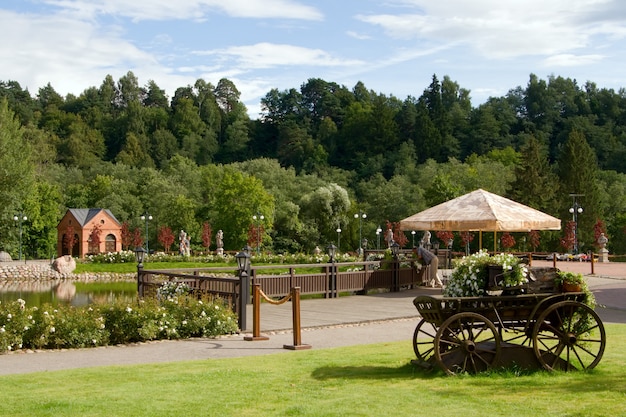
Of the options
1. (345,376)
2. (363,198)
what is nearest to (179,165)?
(363,198)

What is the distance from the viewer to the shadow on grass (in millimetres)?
8422

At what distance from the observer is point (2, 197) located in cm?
5444

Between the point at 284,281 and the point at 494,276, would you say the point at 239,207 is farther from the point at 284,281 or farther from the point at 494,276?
the point at 494,276

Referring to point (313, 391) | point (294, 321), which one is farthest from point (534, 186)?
point (313, 391)

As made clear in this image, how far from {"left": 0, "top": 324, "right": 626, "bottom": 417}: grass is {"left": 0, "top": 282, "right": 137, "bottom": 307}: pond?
18.0 m

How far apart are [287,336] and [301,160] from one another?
306 feet

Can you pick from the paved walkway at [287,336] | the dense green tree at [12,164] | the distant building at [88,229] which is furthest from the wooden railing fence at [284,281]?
the distant building at [88,229]

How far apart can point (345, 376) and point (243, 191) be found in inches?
2340

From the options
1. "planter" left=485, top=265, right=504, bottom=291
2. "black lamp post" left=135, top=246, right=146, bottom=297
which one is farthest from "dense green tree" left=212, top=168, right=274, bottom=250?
"planter" left=485, top=265, right=504, bottom=291

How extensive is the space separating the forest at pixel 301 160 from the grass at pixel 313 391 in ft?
143

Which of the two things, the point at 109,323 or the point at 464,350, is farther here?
the point at 109,323

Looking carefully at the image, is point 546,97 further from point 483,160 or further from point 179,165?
point 179,165

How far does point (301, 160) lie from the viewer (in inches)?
A: 4188

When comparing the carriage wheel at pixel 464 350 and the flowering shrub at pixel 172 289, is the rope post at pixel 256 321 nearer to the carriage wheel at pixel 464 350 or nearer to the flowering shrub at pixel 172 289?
the flowering shrub at pixel 172 289
